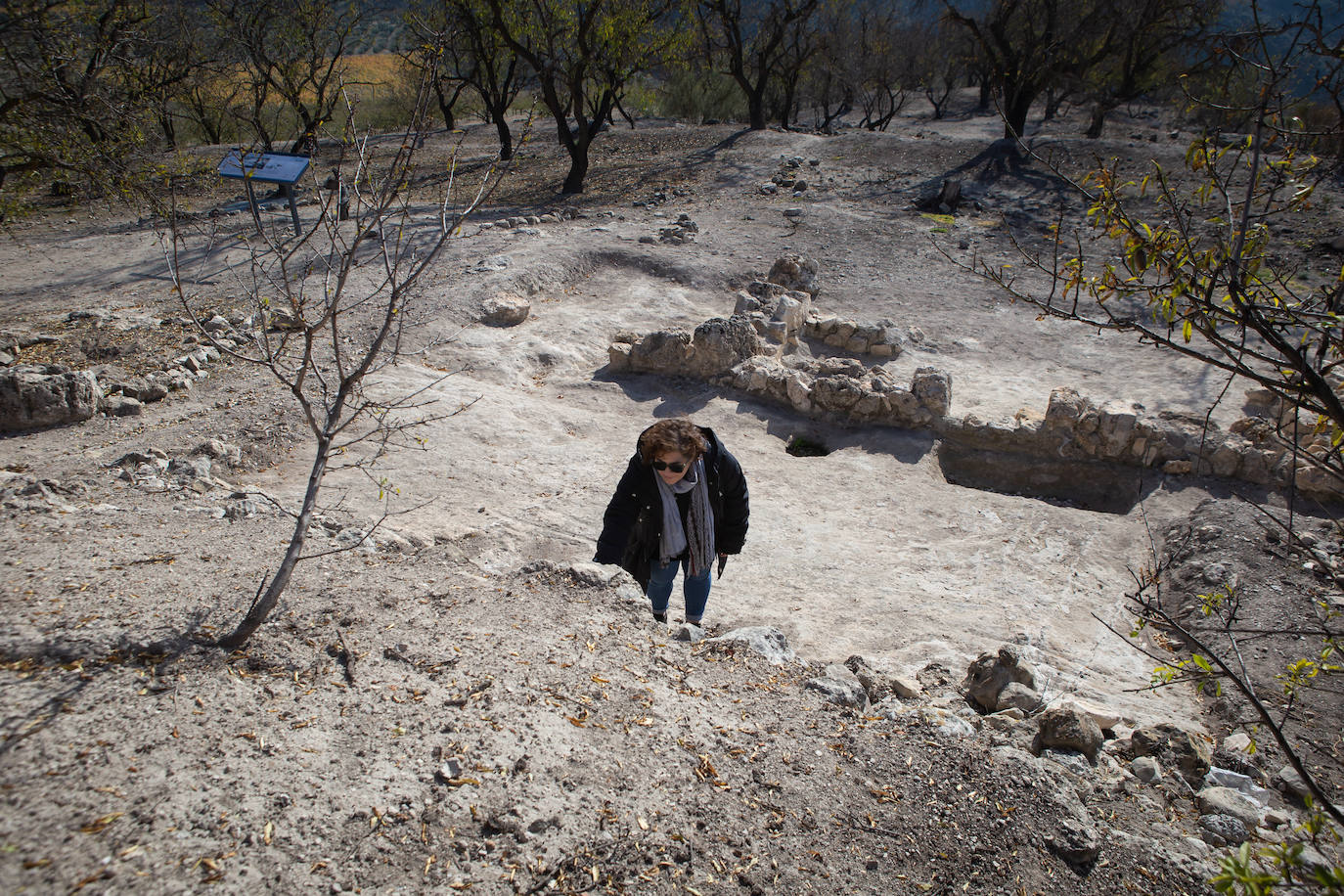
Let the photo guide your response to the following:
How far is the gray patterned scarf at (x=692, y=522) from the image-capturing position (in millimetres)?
3793

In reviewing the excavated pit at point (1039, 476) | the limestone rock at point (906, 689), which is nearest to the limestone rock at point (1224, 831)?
the limestone rock at point (906, 689)

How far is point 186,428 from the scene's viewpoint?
579cm

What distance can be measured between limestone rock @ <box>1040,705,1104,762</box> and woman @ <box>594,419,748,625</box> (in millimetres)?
1717

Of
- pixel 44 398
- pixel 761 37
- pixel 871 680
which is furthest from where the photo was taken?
pixel 761 37

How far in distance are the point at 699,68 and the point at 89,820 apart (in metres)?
28.1

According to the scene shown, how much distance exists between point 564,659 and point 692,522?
103 cm

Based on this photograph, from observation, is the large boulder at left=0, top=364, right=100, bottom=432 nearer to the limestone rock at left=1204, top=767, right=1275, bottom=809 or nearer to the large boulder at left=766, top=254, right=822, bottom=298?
the limestone rock at left=1204, top=767, right=1275, bottom=809

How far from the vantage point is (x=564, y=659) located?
3.24 metres

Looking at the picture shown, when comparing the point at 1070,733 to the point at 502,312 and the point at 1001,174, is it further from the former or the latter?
the point at 1001,174

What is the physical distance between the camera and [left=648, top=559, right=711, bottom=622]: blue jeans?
402 cm

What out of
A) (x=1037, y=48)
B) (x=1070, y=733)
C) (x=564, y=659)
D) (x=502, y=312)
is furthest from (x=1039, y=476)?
(x=1037, y=48)

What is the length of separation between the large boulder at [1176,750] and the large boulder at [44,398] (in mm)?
7579

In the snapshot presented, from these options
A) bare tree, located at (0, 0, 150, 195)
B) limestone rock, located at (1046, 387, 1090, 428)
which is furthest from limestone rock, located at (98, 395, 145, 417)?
limestone rock, located at (1046, 387, 1090, 428)

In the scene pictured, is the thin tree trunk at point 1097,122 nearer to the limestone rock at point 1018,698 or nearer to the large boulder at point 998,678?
the large boulder at point 998,678
